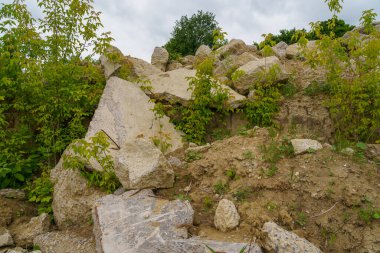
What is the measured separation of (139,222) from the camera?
3.78 meters

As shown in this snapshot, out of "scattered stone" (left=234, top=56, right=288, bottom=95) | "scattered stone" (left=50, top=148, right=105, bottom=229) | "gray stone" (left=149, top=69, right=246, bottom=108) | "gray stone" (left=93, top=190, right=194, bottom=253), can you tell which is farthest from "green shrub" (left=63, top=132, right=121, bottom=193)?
"scattered stone" (left=234, top=56, right=288, bottom=95)

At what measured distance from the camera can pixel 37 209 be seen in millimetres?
5215

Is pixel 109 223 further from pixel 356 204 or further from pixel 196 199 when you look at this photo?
pixel 356 204

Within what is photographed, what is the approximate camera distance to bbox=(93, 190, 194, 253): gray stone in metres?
3.43

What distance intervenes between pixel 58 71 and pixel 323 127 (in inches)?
170

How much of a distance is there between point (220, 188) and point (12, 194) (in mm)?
3012

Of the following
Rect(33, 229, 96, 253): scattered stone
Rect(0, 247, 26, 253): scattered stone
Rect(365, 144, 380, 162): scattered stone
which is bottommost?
Rect(0, 247, 26, 253): scattered stone

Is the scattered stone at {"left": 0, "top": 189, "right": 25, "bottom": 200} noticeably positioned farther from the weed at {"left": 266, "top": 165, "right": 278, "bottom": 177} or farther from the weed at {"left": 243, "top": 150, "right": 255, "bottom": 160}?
the weed at {"left": 266, "top": 165, "right": 278, "bottom": 177}

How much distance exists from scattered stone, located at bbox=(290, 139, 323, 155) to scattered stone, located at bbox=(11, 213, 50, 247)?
3.24 metres

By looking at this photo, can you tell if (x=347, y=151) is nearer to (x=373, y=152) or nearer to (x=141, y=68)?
(x=373, y=152)

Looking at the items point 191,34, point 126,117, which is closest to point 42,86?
point 126,117

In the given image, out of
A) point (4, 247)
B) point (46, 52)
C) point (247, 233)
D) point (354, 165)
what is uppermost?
point (46, 52)

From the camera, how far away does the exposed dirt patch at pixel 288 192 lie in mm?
3623

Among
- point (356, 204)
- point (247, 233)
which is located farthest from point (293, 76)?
point (247, 233)
